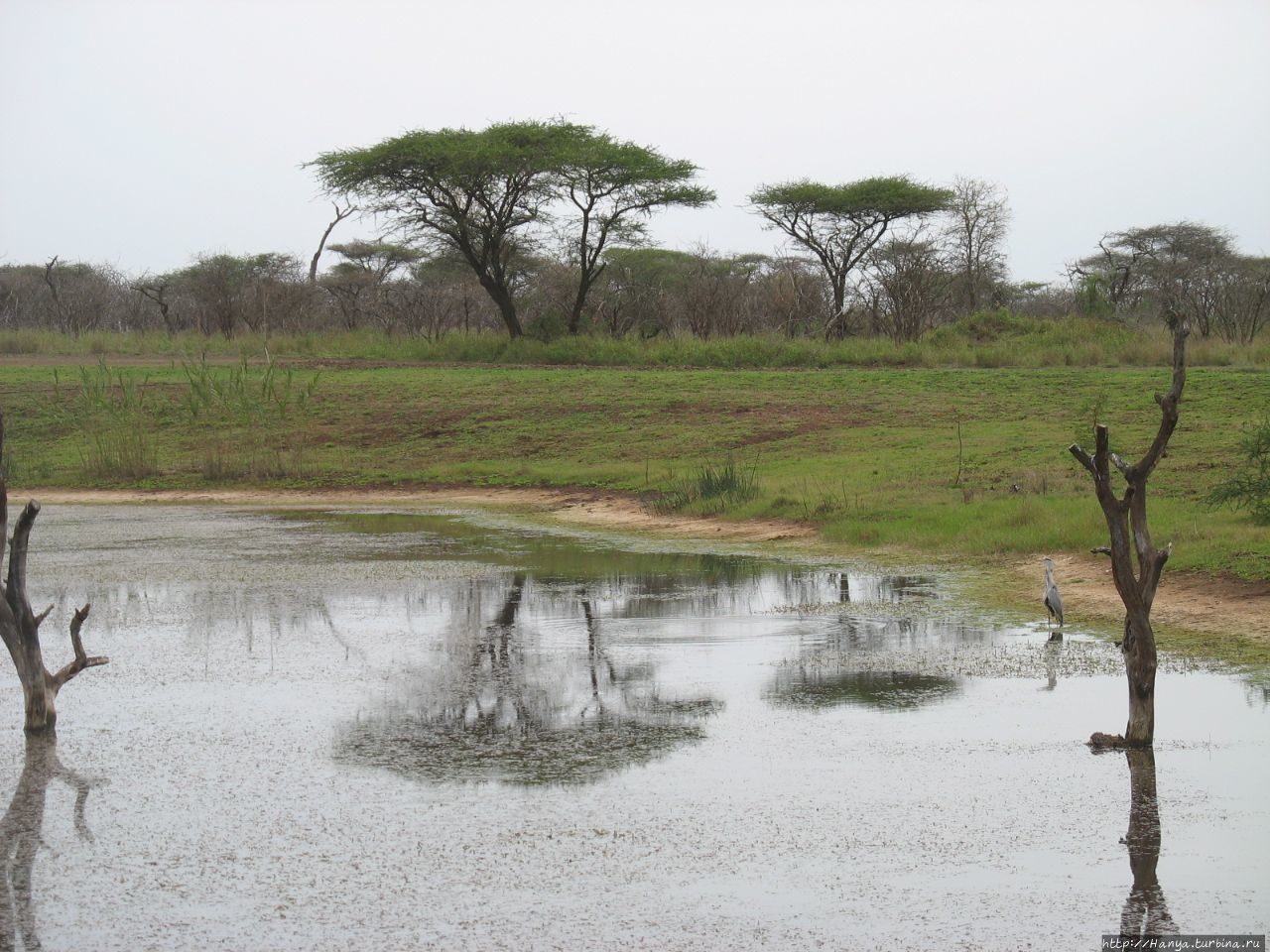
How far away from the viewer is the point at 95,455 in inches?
908

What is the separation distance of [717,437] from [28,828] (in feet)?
56.3

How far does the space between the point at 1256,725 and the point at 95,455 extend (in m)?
20.2

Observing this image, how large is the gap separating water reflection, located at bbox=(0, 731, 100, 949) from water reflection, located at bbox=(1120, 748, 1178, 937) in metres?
3.50

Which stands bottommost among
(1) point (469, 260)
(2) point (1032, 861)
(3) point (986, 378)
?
(2) point (1032, 861)

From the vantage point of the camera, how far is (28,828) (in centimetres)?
555

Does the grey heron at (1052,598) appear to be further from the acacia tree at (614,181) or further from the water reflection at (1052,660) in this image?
the acacia tree at (614,181)

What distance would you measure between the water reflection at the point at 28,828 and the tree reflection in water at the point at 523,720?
1.23m

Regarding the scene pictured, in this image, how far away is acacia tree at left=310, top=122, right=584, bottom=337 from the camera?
35.1 m

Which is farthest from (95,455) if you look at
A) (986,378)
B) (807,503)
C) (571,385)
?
(986,378)

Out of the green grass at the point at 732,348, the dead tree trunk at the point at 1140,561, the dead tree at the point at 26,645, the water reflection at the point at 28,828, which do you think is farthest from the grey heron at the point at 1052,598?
the green grass at the point at 732,348

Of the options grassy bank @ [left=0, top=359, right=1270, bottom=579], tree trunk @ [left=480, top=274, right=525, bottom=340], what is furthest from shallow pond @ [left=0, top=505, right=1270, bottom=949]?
tree trunk @ [left=480, top=274, right=525, bottom=340]

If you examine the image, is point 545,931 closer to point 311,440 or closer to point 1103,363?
point 311,440

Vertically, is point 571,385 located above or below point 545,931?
above

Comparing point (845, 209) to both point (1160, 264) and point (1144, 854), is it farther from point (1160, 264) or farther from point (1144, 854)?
point (1144, 854)
